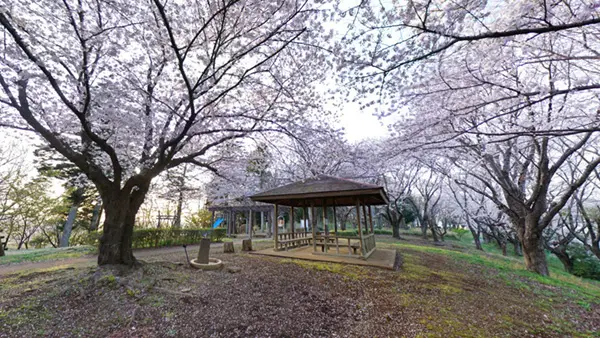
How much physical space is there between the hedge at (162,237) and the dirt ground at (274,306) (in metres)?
4.36

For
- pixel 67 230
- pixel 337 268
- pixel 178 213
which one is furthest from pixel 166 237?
pixel 337 268

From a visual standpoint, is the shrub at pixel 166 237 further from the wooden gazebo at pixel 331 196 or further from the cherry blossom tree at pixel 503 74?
the cherry blossom tree at pixel 503 74

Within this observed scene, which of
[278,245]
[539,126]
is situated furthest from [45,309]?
[539,126]

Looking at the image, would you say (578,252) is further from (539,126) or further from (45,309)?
(45,309)

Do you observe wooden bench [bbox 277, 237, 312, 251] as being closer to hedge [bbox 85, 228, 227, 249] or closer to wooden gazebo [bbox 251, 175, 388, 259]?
wooden gazebo [bbox 251, 175, 388, 259]

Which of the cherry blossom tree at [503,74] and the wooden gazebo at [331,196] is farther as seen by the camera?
the wooden gazebo at [331,196]

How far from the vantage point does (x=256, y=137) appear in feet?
22.5

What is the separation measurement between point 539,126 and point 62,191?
22.0m

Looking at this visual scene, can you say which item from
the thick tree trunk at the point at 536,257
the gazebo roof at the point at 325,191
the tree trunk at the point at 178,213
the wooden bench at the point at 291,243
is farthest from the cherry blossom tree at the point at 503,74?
the tree trunk at the point at 178,213

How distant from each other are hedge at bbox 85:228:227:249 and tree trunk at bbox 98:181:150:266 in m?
3.47

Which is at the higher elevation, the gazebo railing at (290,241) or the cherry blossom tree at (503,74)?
the cherry blossom tree at (503,74)

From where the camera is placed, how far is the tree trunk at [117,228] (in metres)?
4.88

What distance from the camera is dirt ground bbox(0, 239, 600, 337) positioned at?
3080 mm

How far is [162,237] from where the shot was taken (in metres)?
10.9
